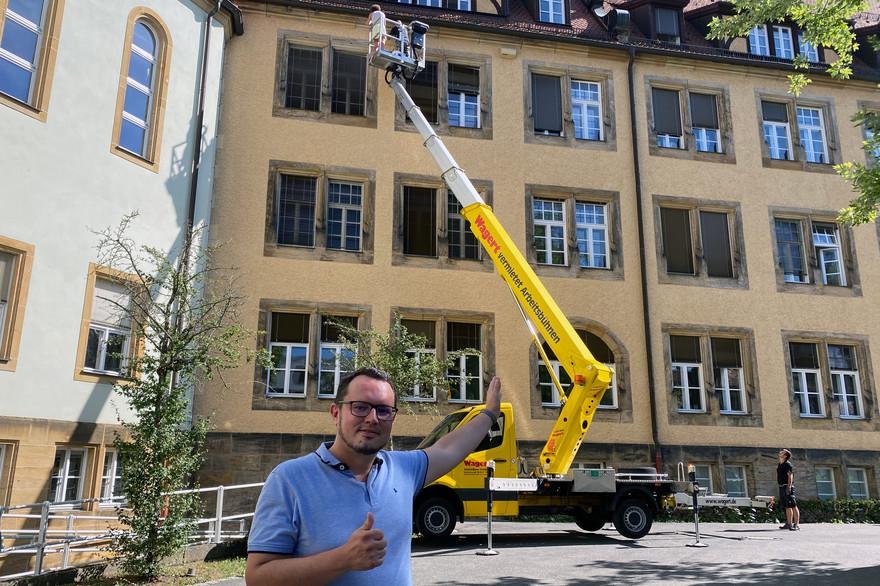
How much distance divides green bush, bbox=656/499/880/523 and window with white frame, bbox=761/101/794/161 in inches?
396

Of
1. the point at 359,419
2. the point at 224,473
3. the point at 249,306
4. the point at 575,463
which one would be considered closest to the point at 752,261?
the point at 575,463

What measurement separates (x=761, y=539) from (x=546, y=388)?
6.86 m

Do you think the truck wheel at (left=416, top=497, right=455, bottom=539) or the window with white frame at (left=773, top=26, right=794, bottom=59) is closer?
the truck wheel at (left=416, top=497, right=455, bottom=539)

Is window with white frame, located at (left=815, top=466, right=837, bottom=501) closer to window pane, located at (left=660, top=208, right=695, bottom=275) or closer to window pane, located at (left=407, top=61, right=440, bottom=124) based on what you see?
window pane, located at (left=660, top=208, right=695, bottom=275)

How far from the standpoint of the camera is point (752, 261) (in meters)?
21.3

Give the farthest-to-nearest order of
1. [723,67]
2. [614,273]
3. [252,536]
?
[723,67], [614,273], [252,536]

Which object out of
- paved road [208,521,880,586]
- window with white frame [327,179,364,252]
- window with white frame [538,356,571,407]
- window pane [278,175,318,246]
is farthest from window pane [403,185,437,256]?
paved road [208,521,880,586]

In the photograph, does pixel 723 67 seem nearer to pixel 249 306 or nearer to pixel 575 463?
pixel 575 463

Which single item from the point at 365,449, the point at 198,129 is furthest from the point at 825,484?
the point at 365,449

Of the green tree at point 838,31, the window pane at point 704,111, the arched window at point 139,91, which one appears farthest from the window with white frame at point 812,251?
the arched window at point 139,91

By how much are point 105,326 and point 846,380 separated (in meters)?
19.4

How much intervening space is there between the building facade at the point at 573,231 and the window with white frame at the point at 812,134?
0.23 feet

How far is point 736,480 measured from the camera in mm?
19516

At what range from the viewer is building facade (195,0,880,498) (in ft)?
60.3
